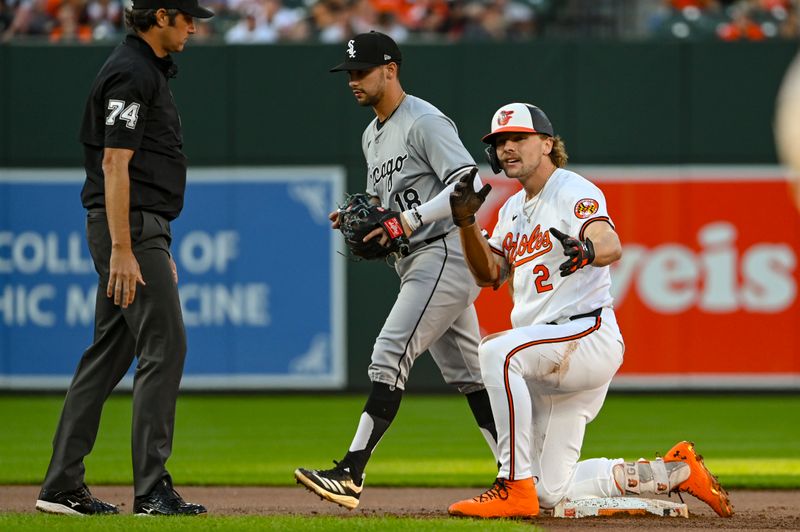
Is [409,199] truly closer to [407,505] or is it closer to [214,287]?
[407,505]

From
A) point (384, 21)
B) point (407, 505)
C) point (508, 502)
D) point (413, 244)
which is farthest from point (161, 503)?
point (384, 21)

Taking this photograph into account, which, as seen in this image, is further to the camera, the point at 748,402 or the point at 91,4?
the point at 91,4

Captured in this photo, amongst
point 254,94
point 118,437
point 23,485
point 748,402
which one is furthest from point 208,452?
point 748,402

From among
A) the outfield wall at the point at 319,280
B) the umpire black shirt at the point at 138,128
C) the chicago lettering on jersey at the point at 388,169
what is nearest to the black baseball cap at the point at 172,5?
the umpire black shirt at the point at 138,128

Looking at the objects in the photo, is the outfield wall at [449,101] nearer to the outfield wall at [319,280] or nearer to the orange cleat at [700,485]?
the outfield wall at [319,280]

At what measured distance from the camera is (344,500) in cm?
536

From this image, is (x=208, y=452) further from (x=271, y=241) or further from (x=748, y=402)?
(x=748, y=402)

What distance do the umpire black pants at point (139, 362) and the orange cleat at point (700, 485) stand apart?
2.09 metres

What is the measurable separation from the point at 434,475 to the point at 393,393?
2049mm

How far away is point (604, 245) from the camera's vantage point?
5176 mm

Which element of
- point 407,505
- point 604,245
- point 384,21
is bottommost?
point 407,505

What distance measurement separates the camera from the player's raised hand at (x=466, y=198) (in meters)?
5.37

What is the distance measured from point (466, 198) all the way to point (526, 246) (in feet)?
1.21

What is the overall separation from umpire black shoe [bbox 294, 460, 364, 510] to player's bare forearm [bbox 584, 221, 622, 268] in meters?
1.33
